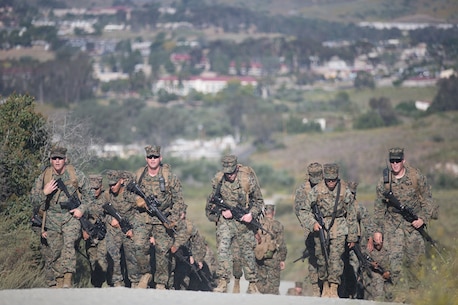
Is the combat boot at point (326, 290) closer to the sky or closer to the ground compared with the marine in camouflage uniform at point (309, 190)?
closer to the ground

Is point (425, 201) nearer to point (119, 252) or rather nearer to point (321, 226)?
point (321, 226)

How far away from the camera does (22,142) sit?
2080 cm

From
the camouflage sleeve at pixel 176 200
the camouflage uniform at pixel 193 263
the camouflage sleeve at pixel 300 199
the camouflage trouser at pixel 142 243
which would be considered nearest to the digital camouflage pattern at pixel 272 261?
the camouflage uniform at pixel 193 263

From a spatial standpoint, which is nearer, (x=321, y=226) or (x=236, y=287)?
(x=321, y=226)

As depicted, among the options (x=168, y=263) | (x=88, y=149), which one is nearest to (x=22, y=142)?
(x=88, y=149)

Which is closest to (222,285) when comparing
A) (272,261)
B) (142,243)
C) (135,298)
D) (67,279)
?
(142,243)

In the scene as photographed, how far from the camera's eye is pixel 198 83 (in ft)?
455

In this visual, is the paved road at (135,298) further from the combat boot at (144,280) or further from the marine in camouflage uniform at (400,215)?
the marine in camouflage uniform at (400,215)

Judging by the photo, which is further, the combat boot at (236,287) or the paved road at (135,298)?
the combat boot at (236,287)

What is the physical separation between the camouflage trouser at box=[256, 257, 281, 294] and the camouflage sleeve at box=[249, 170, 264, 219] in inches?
62.5

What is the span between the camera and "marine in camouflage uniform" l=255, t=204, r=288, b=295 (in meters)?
16.8

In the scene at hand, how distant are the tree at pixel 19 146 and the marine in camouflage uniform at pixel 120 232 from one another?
290cm

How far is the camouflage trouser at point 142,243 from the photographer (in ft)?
50.3

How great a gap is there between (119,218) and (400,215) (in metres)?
3.64
